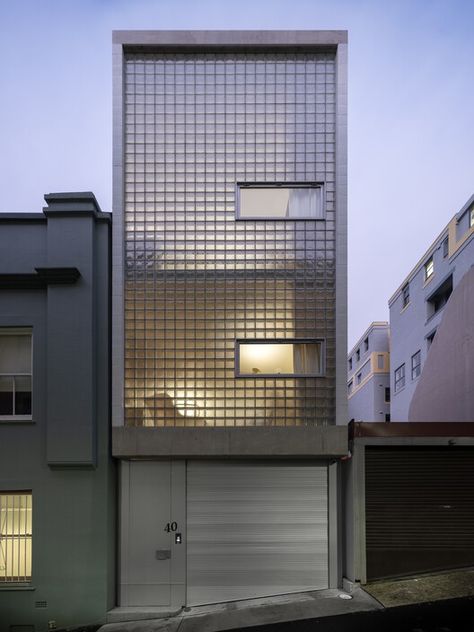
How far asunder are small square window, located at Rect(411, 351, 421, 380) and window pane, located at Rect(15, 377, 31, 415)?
26.3m

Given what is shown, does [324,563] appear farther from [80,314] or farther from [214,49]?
[214,49]

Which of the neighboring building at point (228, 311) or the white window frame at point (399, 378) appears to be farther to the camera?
the white window frame at point (399, 378)

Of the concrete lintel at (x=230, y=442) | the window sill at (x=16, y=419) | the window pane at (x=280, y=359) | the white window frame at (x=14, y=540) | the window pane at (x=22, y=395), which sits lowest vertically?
the white window frame at (x=14, y=540)

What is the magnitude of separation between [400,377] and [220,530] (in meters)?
28.5

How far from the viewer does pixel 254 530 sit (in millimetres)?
11562

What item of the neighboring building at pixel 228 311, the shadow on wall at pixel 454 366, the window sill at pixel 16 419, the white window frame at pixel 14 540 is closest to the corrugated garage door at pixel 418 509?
the neighboring building at pixel 228 311

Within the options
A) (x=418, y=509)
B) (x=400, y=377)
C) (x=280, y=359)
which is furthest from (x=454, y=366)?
(x=400, y=377)

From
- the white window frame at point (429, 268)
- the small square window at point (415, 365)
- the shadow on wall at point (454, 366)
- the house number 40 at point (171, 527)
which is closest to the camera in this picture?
the house number 40 at point (171, 527)

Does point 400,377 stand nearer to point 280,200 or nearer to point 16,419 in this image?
point 280,200

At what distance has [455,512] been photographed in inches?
452

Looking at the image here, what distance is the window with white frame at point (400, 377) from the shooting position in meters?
36.9

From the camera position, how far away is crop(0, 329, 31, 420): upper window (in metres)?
11.7

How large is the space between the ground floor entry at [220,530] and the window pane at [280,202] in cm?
526

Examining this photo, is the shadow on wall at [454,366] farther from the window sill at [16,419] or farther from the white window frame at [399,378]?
the white window frame at [399,378]
